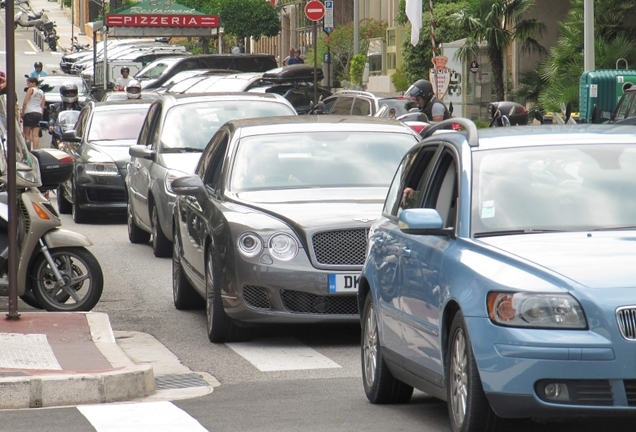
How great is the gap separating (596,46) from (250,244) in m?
22.6

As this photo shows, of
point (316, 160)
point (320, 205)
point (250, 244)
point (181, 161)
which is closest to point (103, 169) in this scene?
point (181, 161)

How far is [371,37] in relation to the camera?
171 ft

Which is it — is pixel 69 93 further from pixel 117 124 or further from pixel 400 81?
pixel 400 81

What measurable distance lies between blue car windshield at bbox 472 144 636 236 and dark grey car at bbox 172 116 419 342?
292 cm

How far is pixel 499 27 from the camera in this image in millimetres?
35000

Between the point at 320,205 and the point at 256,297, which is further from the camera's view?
the point at 320,205

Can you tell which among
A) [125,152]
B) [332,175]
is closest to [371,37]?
[125,152]

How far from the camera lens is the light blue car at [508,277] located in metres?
5.94

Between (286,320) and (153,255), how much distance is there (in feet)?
21.9

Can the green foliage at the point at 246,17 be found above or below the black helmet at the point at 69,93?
above

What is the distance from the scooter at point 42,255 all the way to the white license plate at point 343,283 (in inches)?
95.4

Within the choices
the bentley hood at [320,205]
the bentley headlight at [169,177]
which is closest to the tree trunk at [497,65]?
the bentley headlight at [169,177]

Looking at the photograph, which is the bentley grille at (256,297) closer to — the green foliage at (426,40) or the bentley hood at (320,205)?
the bentley hood at (320,205)

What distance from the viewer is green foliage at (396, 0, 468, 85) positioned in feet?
140
